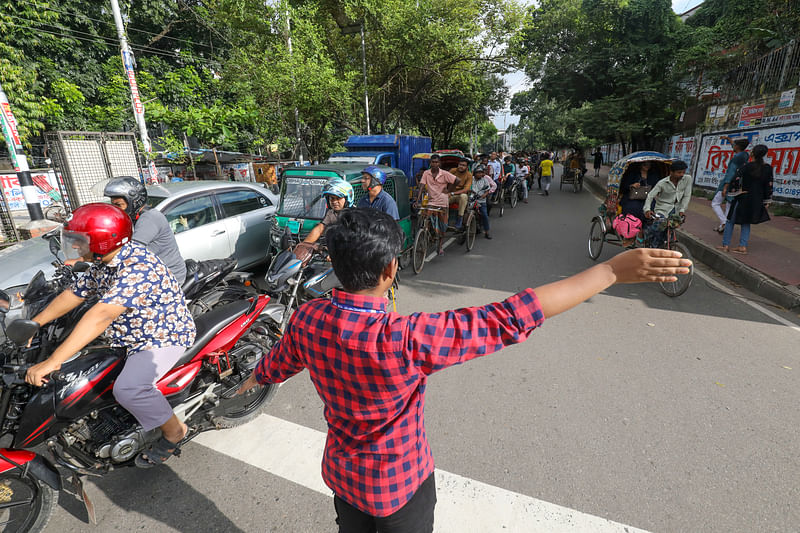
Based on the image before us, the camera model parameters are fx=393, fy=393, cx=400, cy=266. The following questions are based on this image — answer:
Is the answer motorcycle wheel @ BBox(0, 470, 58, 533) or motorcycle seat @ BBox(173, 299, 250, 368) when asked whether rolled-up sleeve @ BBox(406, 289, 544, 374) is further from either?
motorcycle wheel @ BBox(0, 470, 58, 533)

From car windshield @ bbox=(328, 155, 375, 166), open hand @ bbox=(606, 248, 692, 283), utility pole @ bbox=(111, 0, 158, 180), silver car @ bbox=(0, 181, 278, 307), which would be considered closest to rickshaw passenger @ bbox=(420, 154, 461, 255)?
silver car @ bbox=(0, 181, 278, 307)

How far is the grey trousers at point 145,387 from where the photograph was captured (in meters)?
2.11

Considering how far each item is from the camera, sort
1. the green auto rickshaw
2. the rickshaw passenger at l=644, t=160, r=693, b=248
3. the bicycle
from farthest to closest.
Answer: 1. the green auto rickshaw
2. the rickshaw passenger at l=644, t=160, r=693, b=248
3. the bicycle

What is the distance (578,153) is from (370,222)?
19759 millimetres

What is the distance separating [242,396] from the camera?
3.06m

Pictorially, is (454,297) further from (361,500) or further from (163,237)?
(361,500)

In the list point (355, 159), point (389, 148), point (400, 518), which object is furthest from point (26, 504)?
point (389, 148)

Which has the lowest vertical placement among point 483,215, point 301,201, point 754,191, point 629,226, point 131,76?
point 483,215

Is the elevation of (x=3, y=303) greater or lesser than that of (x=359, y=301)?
lesser

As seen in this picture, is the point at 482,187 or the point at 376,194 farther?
the point at 482,187

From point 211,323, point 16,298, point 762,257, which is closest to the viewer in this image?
point 211,323

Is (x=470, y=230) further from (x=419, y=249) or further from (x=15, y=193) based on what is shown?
(x=15, y=193)

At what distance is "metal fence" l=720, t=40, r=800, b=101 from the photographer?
10.1 m

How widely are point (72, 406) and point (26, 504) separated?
0.62 metres
